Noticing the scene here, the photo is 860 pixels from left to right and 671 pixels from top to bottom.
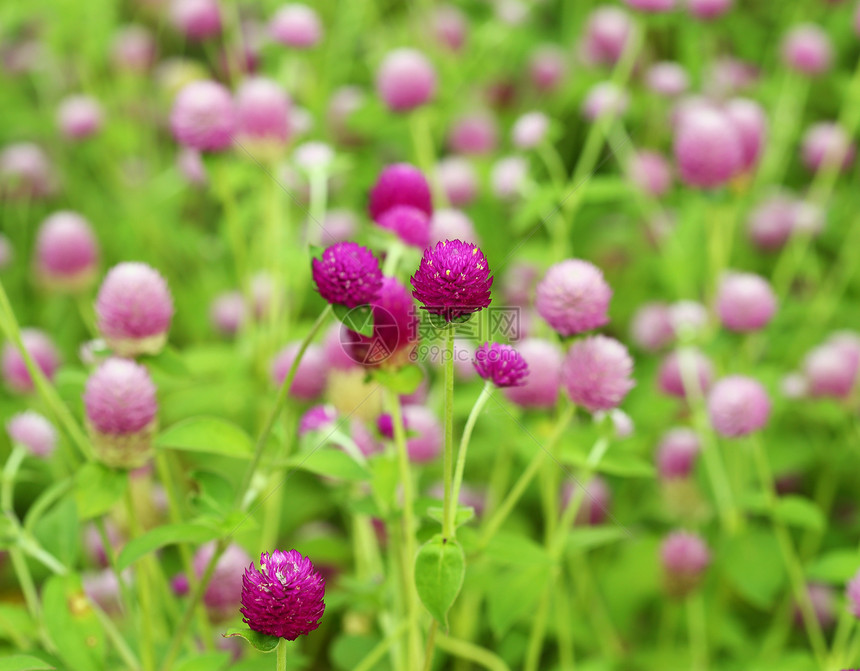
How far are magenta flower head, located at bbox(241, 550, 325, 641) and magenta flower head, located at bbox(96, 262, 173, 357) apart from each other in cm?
41

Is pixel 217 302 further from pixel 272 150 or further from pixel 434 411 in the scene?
pixel 434 411

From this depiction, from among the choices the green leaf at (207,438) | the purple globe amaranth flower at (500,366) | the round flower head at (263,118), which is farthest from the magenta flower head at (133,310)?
the round flower head at (263,118)

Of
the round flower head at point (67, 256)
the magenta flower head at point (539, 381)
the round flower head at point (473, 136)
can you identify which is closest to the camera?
the magenta flower head at point (539, 381)

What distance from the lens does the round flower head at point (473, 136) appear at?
2090 millimetres

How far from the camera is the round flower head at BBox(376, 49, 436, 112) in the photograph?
5.41ft

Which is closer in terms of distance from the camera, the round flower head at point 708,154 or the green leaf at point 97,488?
the green leaf at point 97,488

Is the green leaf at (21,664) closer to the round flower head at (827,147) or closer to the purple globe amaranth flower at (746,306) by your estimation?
the purple globe amaranth flower at (746,306)

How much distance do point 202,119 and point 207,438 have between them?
673 millimetres

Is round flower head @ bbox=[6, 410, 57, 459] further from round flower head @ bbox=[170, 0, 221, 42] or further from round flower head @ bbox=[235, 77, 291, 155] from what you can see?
round flower head @ bbox=[170, 0, 221, 42]

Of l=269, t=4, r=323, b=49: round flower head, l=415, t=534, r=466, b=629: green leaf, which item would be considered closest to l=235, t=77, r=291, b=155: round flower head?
l=269, t=4, r=323, b=49: round flower head

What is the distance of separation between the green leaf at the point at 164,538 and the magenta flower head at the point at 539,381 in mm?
437

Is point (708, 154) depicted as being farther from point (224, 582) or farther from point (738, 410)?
point (224, 582)

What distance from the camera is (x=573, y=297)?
2.85 ft

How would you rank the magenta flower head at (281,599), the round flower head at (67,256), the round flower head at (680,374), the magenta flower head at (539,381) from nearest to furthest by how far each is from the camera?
the magenta flower head at (281,599)
the magenta flower head at (539,381)
the round flower head at (680,374)
the round flower head at (67,256)
